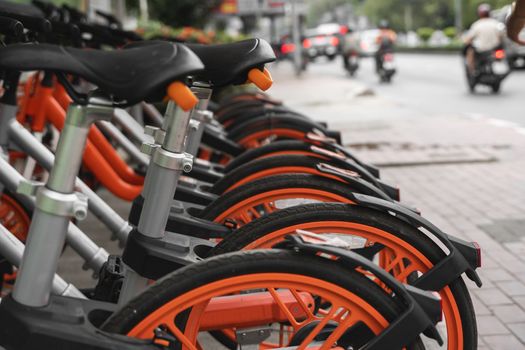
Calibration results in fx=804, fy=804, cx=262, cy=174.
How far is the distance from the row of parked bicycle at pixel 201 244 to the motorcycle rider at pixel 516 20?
82 cm

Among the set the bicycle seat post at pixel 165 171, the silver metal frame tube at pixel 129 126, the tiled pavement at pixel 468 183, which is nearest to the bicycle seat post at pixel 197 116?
the bicycle seat post at pixel 165 171

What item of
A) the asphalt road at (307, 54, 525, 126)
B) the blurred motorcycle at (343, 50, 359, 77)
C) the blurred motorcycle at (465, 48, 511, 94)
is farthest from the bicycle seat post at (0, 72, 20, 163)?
the blurred motorcycle at (343, 50, 359, 77)

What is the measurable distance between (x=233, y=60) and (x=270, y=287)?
0.72m

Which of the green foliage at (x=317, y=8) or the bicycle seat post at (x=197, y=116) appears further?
the green foliage at (x=317, y=8)

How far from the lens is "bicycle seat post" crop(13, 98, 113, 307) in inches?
71.4

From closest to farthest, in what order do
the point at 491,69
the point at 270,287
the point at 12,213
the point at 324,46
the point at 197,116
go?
1. the point at 270,287
2. the point at 197,116
3. the point at 12,213
4. the point at 491,69
5. the point at 324,46

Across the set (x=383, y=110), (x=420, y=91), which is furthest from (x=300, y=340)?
(x=420, y=91)

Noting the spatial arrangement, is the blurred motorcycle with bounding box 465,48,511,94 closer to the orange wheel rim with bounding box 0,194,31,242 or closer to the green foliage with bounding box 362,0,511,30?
the orange wheel rim with bounding box 0,194,31,242

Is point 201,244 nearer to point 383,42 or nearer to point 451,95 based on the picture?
point 451,95

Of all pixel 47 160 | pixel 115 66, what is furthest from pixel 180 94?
pixel 47 160

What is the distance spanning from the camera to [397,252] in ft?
7.91

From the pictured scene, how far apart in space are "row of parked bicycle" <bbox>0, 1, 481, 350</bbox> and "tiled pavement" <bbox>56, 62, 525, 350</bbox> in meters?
0.55

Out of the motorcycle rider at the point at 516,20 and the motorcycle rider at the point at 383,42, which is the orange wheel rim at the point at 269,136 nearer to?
the motorcycle rider at the point at 516,20

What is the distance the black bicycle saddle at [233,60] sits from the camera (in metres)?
2.34
